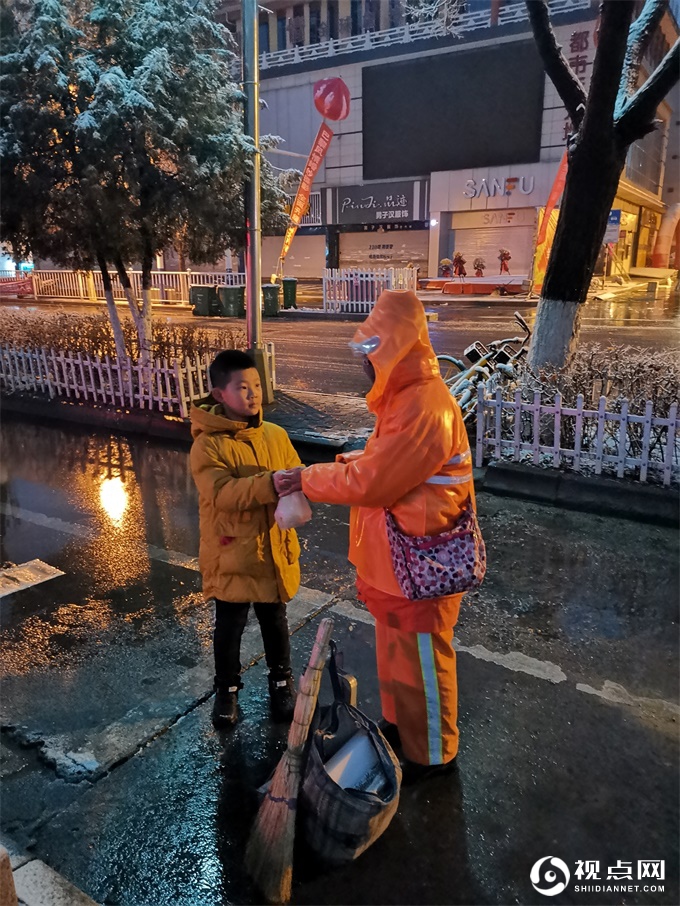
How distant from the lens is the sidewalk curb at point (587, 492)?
513cm

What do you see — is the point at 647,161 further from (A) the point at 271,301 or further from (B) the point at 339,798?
(B) the point at 339,798

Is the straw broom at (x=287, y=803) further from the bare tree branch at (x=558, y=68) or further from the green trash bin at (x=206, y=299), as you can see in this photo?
the green trash bin at (x=206, y=299)

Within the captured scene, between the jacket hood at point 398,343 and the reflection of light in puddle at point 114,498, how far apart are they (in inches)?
148

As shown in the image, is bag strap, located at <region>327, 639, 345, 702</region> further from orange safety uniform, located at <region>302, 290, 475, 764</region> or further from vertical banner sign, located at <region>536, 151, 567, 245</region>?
vertical banner sign, located at <region>536, 151, 567, 245</region>

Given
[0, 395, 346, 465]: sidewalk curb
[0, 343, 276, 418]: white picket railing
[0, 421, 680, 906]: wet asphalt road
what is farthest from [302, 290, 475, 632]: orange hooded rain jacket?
[0, 343, 276, 418]: white picket railing

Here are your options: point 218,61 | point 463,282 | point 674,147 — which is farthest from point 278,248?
point 218,61

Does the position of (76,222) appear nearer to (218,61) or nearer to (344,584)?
(218,61)

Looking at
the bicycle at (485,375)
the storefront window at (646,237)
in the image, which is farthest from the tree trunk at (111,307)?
the storefront window at (646,237)

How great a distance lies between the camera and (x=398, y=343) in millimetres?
2285

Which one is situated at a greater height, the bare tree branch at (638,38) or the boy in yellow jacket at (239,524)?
the bare tree branch at (638,38)

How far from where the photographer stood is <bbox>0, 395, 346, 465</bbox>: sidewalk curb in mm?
6980

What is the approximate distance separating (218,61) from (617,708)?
8.68 metres

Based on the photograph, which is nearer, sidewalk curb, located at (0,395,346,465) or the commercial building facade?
sidewalk curb, located at (0,395,346,465)

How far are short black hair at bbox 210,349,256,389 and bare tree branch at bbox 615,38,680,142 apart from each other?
546 cm
